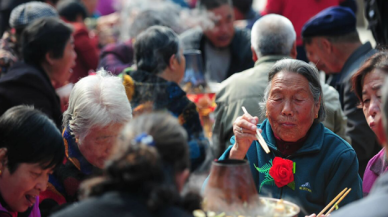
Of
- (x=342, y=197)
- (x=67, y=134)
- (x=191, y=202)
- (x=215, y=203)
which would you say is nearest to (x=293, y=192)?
(x=342, y=197)

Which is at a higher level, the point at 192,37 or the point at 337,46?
the point at 337,46

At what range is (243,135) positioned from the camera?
2.91 meters

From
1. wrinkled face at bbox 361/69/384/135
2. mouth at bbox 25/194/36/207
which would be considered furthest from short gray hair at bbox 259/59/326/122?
mouth at bbox 25/194/36/207

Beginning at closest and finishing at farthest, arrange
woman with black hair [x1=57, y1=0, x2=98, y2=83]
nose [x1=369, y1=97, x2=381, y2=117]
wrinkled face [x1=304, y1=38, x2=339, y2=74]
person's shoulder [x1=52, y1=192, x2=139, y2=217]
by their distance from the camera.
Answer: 1. person's shoulder [x1=52, y1=192, x2=139, y2=217]
2. nose [x1=369, y1=97, x2=381, y2=117]
3. wrinkled face [x1=304, y1=38, x2=339, y2=74]
4. woman with black hair [x1=57, y1=0, x2=98, y2=83]

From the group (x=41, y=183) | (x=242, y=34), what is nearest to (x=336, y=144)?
(x=41, y=183)

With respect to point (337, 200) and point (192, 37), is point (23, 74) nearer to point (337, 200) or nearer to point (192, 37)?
point (192, 37)

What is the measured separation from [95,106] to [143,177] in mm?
1359

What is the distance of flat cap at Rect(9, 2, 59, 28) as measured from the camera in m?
5.18

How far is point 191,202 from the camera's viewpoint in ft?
6.27

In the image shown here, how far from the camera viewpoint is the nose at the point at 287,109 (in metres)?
2.96

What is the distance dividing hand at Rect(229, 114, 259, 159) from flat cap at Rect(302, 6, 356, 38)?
221 cm

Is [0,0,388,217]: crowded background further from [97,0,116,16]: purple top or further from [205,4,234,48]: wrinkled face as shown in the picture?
[97,0,116,16]: purple top

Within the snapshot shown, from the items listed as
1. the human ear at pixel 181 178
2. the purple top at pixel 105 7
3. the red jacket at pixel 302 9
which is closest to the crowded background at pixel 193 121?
the human ear at pixel 181 178

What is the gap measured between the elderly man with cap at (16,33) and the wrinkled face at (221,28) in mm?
1709
